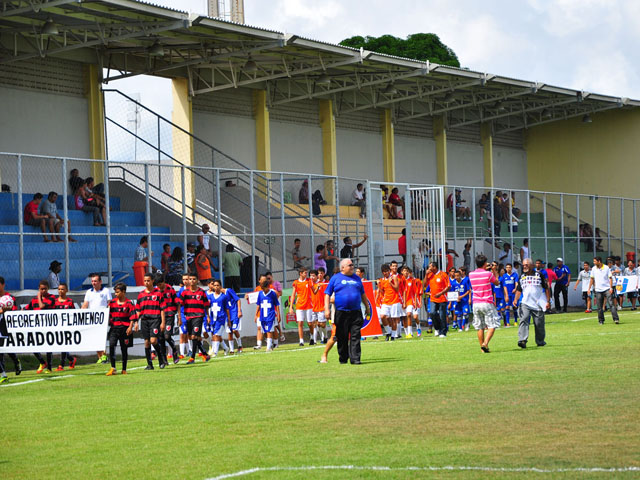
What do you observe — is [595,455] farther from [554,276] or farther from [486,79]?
[486,79]

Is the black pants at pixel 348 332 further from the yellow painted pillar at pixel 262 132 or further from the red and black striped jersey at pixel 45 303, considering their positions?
the yellow painted pillar at pixel 262 132

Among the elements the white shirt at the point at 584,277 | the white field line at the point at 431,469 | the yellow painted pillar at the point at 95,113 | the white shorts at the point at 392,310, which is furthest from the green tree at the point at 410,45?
the white field line at the point at 431,469

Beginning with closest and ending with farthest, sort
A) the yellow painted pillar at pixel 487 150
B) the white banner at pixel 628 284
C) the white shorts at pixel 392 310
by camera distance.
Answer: the white shorts at pixel 392 310, the white banner at pixel 628 284, the yellow painted pillar at pixel 487 150

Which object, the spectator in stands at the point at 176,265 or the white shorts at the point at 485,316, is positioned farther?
the spectator in stands at the point at 176,265

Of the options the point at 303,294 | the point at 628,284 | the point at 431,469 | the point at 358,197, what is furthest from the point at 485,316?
the point at 628,284

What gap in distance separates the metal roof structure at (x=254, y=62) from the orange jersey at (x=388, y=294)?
9.11m

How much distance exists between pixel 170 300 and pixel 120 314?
169 cm

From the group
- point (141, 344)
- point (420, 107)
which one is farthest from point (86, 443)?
point (420, 107)

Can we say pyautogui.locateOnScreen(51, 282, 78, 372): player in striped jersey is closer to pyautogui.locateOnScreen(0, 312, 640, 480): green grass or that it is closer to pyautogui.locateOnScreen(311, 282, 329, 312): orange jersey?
pyautogui.locateOnScreen(0, 312, 640, 480): green grass

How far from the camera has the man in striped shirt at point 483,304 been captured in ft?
63.8

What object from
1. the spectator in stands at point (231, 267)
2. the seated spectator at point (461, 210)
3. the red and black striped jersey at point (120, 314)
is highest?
the seated spectator at point (461, 210)

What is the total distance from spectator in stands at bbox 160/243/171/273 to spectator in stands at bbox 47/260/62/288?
3.20 metres

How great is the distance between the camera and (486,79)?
135 ft

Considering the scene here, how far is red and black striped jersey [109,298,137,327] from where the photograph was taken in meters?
19.5
